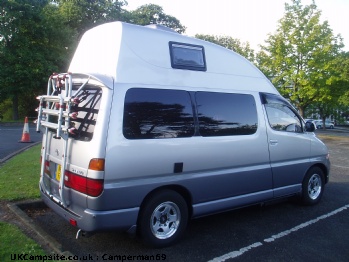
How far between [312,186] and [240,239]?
251 centimetres

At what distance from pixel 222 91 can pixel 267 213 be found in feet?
7.82

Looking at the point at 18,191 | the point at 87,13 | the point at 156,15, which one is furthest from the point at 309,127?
the point at 156,15

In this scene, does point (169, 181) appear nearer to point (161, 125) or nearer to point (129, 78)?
point (161, 125)

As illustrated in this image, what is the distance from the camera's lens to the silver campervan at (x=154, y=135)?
3.52 m

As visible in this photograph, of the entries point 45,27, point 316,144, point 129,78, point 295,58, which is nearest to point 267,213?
point 316,144

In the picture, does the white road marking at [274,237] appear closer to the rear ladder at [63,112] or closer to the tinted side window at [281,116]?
the tinted side window at [281,116]

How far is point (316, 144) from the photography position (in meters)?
5.99

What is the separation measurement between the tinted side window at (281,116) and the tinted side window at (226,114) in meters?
→ 0.40

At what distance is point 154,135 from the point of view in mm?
3861

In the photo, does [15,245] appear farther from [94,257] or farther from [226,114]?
[226,114]

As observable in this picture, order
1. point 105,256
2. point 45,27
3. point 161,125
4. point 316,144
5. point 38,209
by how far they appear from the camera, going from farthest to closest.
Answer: point 45,27
point 316,144
point 38,209
point 161,125
point 105,256

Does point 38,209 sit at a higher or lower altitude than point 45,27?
→ lower

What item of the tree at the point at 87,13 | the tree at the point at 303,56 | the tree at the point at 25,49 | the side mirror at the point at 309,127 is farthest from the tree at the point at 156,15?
the side mirror at the point at 309,127

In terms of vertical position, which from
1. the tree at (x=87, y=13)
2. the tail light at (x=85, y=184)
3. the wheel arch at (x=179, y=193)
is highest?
the tree at (x=87, y=13)
